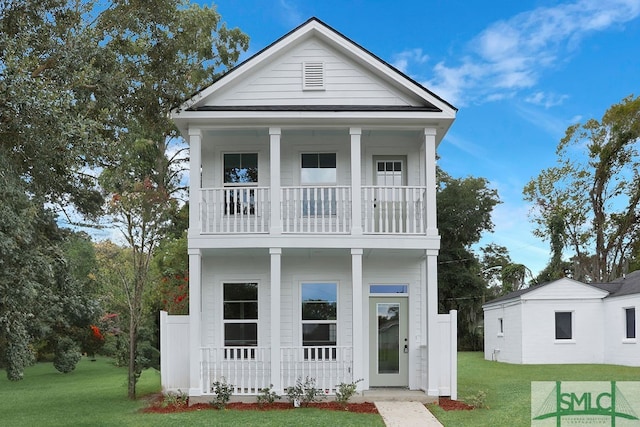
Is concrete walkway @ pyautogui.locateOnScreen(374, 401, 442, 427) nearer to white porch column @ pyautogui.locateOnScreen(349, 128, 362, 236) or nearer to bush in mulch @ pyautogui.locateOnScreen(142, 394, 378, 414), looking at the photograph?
bush in mulch @ pyautogui.locateOnScreen(142, 394, 378, 414)

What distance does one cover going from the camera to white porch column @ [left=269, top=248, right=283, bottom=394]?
12.6 m

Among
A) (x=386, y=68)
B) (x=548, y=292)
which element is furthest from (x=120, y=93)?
(x=548, y=292)

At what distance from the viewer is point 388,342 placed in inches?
554

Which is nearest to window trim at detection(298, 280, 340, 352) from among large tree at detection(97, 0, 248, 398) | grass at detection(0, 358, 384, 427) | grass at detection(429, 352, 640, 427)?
grass at detection(0, 358, 384, 427)

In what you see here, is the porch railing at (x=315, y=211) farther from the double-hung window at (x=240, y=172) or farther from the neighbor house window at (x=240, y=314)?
the neighbor house window at (x=240, y=314)

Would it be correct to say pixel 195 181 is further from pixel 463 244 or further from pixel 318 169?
pixel 463 244

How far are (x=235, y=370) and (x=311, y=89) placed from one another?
6.26 m

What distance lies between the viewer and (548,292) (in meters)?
23.3

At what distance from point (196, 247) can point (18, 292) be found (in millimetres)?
3982

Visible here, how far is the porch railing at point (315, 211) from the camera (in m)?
13.0

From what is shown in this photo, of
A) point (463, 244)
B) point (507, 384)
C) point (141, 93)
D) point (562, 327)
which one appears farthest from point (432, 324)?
point (463, 244)

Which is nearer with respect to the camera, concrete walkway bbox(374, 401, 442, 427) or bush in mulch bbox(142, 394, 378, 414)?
concrete walkway bbox(374, 401, 442, 427)

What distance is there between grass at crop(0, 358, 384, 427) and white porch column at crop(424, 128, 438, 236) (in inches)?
164

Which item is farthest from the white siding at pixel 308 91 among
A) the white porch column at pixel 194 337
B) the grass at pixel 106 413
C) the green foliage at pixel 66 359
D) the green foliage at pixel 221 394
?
the green foliage at pixel 66 359
